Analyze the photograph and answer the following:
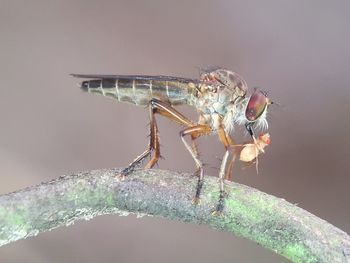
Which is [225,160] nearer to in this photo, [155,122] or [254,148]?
[254,148]

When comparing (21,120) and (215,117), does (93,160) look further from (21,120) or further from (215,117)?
(215,117)

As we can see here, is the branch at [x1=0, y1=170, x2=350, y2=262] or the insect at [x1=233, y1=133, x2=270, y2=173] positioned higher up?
the branch at [x1=0, y1=170, x2=350, y2=262]

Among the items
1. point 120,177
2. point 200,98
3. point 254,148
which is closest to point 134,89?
point 200,98

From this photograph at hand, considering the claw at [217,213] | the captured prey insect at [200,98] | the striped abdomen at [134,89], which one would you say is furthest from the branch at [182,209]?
the striped abdomen at [134,89]

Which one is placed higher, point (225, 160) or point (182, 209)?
point (182, 209)

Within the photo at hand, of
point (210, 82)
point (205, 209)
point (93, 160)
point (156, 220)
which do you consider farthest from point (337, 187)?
point (205, 209)

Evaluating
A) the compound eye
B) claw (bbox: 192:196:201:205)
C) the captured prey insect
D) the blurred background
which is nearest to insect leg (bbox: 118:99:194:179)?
the captured prey insect

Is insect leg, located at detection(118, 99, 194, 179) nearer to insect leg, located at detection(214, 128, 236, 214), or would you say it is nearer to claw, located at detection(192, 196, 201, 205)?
insect leg, located at detection(214, 128, 236, 214)
